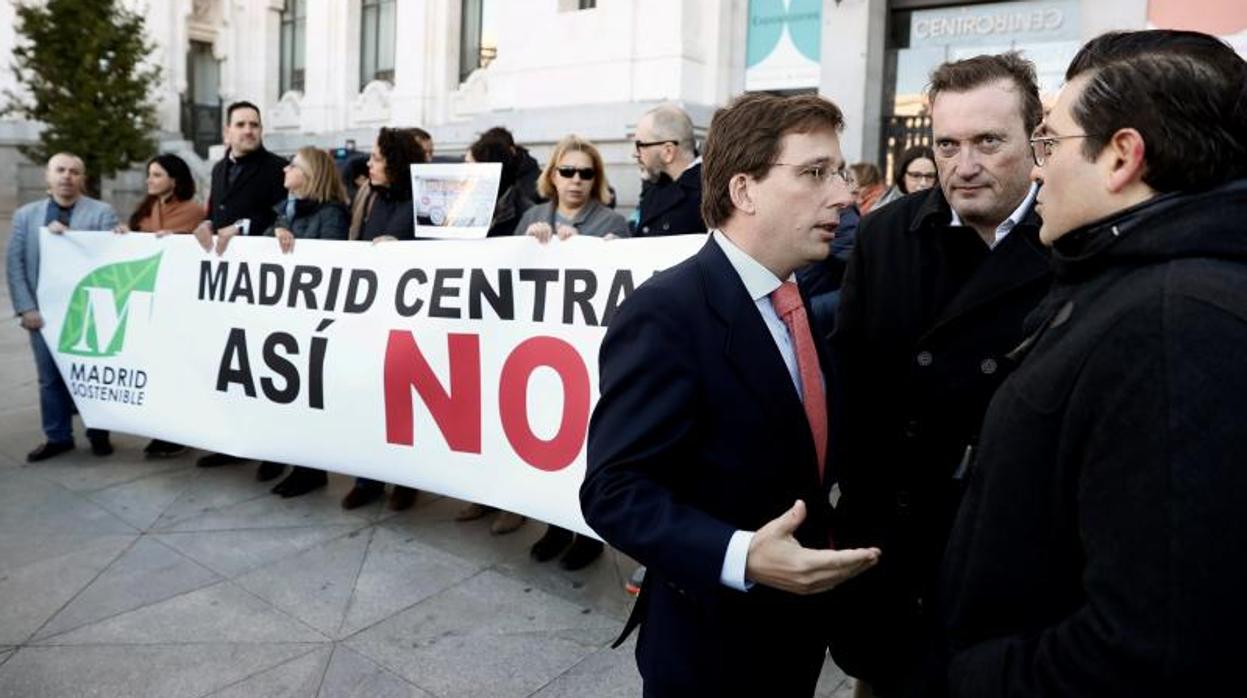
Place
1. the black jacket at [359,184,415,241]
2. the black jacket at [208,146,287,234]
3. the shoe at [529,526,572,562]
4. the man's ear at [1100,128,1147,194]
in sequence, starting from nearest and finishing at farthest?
the man's ear at [1100,128,1147,194], the shoe at [529,526,572,562], the black jacket at [359,184,415,241], the black jacket at [208,146,287,234]

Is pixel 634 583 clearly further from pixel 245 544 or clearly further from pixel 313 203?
pixel 313 203

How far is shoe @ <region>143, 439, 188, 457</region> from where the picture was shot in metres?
6.09

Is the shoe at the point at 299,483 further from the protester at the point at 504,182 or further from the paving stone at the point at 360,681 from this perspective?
the paving stone at the point at 360,681

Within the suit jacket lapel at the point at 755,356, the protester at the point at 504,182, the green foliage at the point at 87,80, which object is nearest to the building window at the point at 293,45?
the green foliage at the point at 87,80

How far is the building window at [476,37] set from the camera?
18.9 m

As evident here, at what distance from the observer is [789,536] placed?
1577mm

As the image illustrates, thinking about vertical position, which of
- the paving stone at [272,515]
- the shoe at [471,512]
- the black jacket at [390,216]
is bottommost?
the paving stone at [272,515]

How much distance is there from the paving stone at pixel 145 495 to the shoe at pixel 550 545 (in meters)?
2.02

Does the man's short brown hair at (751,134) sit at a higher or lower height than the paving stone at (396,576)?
higher

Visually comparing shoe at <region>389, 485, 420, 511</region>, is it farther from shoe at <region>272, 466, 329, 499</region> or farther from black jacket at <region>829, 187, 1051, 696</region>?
black jacket at <region>829, 187, 1051, 696</region>

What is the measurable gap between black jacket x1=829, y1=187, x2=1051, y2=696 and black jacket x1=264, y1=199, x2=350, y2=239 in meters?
4.11

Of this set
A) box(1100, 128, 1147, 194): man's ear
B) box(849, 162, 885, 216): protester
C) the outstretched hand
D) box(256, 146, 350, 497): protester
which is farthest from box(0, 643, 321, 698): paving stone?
box(849, 162, 885, 216): protester

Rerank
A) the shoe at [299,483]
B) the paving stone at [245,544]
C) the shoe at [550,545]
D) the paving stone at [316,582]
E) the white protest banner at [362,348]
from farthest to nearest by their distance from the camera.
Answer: the shoe at [299,483], the shoe at [550,545], the paving stone at [245,544], the white protest banner at [362,348], the paving stone at [316,582]

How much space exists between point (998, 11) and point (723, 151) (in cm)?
951
